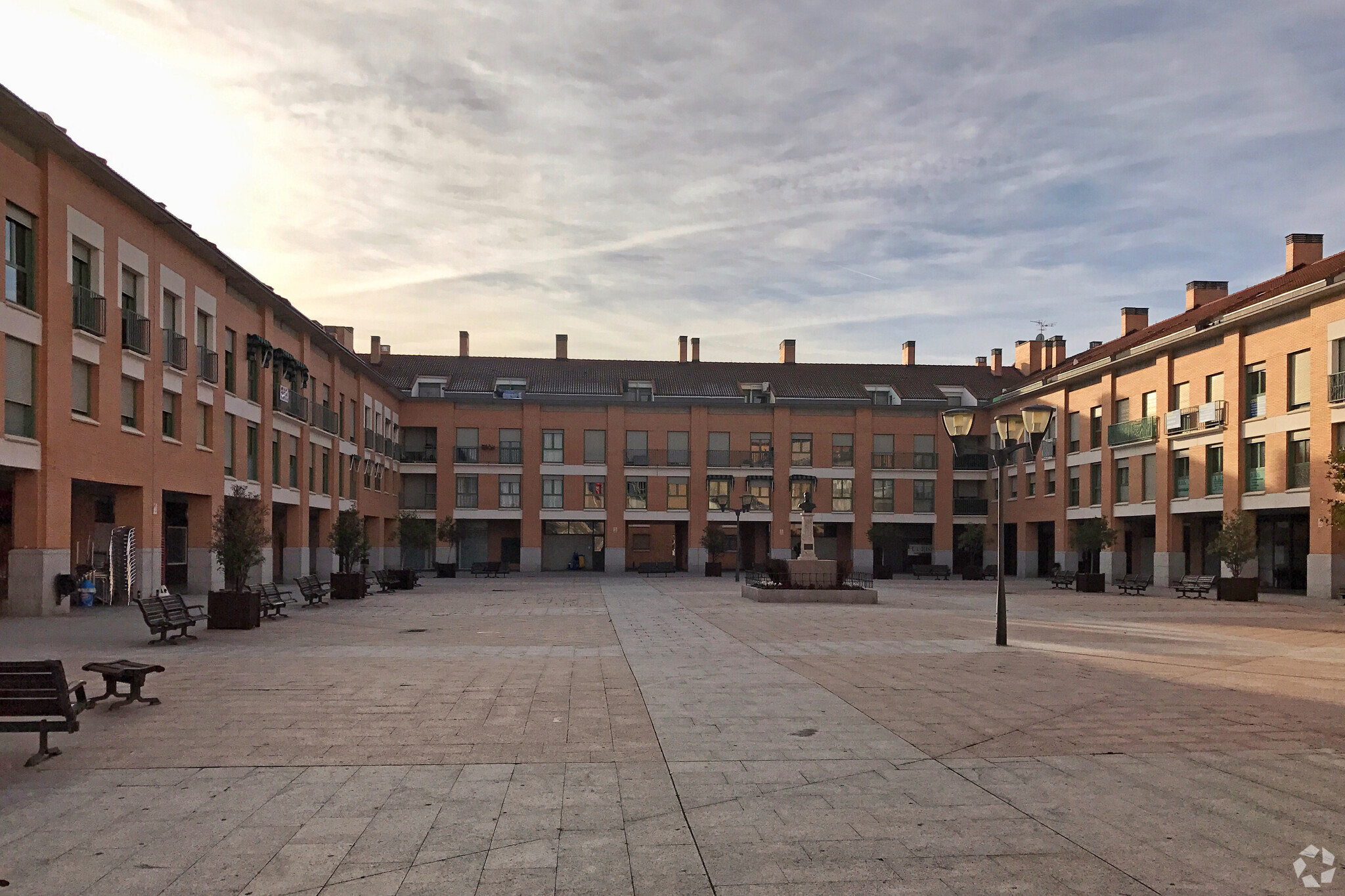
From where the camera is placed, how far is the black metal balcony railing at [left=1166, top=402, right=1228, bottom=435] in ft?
126

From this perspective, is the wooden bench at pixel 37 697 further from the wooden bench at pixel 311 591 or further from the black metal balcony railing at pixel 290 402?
the black metal balcony railing at pixel 290 402

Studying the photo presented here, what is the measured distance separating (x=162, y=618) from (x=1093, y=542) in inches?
A: 1493

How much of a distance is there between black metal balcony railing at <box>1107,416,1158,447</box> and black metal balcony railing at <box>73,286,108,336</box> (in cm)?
3864

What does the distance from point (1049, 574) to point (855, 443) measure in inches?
512

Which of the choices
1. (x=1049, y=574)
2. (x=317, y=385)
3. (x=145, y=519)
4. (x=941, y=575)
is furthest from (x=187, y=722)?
(x=1049, y=574)

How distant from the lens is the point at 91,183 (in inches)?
926

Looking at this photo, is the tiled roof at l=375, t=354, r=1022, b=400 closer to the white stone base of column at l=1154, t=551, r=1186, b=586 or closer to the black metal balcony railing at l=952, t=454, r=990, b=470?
the black metal balcony railing at l=952, t=454, r=990, b=470

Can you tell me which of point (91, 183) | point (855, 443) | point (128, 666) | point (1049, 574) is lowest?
point (1049, 574)

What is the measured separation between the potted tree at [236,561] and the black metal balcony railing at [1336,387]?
104 ft

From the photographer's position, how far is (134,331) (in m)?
25.6

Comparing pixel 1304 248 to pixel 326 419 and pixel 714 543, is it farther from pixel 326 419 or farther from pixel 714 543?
pixel 326 419

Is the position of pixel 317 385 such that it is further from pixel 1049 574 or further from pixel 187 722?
pixel 1049 574

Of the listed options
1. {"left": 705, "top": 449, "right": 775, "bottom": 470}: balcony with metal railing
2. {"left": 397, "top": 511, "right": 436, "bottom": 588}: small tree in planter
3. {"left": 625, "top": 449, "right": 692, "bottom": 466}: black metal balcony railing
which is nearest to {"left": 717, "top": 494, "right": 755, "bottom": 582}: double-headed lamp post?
{"left": 705, "top": 449, "right": 775, "bottom": 470}: balcony with metal railing

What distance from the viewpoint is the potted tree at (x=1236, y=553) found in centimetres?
3238
